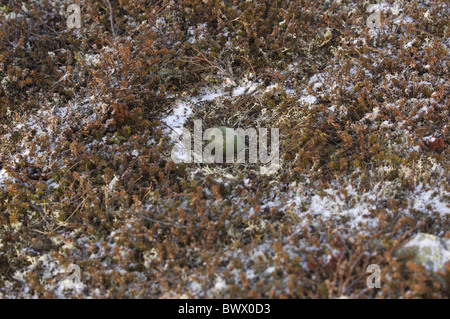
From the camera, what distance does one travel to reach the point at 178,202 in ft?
16.9

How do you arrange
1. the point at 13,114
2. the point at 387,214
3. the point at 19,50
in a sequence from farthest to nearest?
the point at 19,50, the point at 13,114, the point at 387,214

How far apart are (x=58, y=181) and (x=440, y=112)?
18.8 feet

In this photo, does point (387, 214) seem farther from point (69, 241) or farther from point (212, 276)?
point (69, 241)

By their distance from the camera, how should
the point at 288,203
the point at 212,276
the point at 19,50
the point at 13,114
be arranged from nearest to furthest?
the point at 212,276
the point at 288,203
the point at 13,114
the point at 19,50

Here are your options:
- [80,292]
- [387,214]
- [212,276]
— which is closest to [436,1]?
[387,214]

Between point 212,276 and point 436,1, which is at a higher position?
point 436,1

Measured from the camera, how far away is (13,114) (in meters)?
6.28
